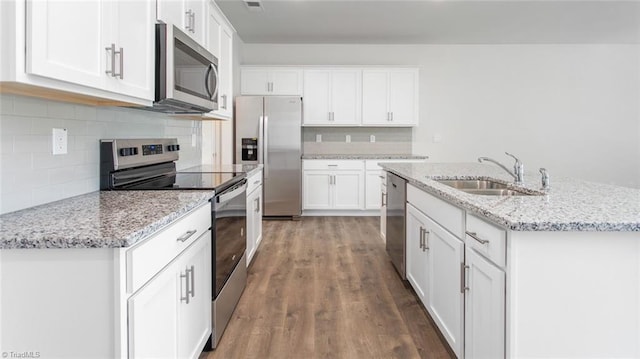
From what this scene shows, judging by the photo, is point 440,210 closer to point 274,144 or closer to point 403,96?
point 274,144

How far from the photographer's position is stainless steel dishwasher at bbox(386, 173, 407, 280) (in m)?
3.01

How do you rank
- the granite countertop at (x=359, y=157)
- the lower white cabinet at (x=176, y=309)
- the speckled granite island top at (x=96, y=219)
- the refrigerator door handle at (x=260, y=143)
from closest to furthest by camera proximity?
the speckled granite island top at (x=96, y=219)
the lower white cabinet at (x=176, y=309)
the refrigerator door handle at (x=260, y=143)
the granite countertop at (x=359, y=157)

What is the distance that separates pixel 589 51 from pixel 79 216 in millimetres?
7335

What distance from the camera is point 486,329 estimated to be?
1554mm

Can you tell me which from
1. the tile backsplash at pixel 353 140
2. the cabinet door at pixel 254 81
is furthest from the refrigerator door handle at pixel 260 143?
the tile backsplash at pixel 353 140

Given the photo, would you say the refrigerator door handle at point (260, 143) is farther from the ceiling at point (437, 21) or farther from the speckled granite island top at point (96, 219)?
the speckled granite island top at point (96, 219)

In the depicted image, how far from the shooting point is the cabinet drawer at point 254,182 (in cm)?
320

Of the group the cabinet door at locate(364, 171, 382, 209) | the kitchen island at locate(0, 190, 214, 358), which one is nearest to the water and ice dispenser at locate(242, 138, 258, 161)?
the cabinet door at locate(364, 171, 382, 209)

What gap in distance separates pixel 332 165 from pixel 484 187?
10.6 feet

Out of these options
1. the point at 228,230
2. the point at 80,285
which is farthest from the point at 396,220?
the point at 80,285

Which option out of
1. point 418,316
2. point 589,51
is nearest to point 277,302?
point 418,316

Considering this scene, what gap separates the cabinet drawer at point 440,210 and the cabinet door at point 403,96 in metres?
3.39

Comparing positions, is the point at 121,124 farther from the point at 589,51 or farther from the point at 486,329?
the point at 589,51

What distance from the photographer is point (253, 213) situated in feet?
11.3
